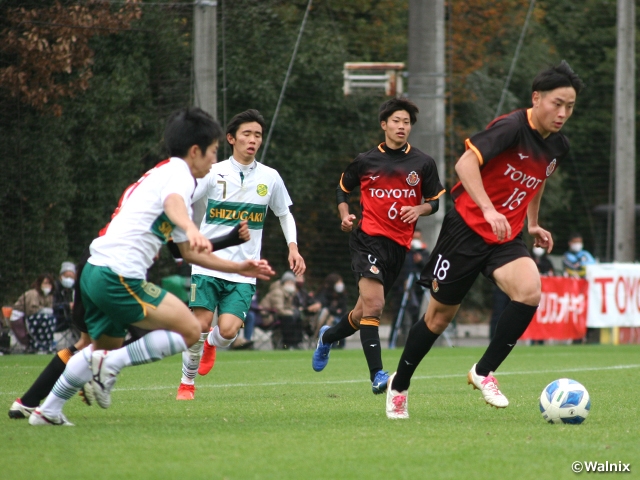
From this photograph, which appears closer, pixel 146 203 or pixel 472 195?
pixel 146 203

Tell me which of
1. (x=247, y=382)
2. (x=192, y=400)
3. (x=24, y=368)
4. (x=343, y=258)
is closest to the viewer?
(x=192, y=400)

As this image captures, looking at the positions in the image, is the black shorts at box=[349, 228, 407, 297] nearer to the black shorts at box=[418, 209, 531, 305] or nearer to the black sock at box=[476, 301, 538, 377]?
the black shorts at box=[418, 209, 531, 305]

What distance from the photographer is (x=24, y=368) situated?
35.4 feet

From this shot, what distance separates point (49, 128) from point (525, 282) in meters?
11.5

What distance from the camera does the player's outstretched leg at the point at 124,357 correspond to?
5.34 m

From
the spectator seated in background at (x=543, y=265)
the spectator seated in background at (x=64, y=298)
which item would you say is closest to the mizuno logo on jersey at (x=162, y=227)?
the spectator seated in background at (x=64, y=298)

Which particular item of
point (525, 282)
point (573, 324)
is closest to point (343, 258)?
point (573, 324)

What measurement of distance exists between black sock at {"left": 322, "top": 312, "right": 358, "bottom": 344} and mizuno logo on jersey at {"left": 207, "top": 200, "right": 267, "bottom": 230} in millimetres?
1216

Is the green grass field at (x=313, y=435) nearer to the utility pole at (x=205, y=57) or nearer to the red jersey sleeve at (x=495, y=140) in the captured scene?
the red jersey sleeve at (x=495, y=140)

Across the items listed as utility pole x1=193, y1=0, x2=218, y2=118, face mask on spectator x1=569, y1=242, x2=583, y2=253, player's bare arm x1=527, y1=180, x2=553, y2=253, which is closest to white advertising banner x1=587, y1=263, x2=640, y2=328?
face mask on spectator x1=569, y1=242, x2=583, y2=253

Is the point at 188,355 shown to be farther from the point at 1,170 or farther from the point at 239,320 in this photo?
the point at 1,170

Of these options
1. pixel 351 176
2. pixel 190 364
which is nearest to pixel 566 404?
pixel 190 364

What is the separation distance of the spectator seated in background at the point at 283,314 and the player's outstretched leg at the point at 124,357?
11.9 metres

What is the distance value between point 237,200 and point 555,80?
290 centimetres
